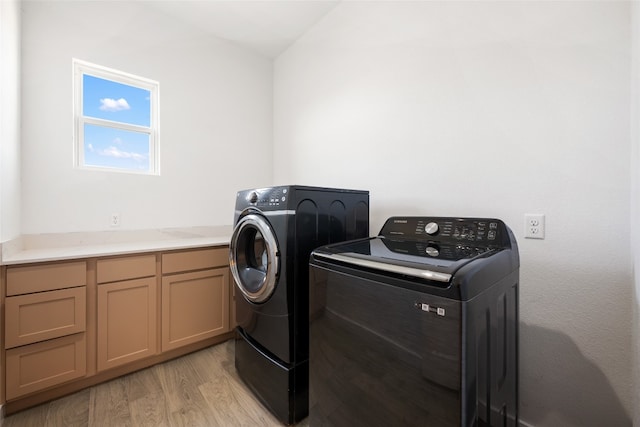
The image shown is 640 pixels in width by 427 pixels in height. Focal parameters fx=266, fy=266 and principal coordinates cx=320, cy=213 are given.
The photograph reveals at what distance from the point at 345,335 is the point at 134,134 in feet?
8.24

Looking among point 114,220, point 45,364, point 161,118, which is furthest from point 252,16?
point 45,364

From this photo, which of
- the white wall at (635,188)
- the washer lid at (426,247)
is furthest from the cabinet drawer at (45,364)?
the white wall at (635,188)

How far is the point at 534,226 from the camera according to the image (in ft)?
4.16

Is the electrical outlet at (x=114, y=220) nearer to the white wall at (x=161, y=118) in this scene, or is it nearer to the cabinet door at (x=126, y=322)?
the white wall at (x=161, y=118)

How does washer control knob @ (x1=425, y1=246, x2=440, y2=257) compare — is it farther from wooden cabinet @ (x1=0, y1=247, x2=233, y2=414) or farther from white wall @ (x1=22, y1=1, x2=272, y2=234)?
white wall @ (x1=22, y1=1, x2=272, y2=234)

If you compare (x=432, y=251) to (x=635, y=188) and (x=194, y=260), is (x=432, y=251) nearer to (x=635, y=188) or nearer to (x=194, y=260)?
(x=635, y=188)

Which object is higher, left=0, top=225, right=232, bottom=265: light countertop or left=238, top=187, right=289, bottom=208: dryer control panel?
left=238, top=187, right=289, bottom=208: dryer control panel

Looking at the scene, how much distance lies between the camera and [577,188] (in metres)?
1.16

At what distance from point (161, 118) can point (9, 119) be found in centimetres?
96

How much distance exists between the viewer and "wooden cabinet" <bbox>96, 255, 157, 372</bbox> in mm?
1716

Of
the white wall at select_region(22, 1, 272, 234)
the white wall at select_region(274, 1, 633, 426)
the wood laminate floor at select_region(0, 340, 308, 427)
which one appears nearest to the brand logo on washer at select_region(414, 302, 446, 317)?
the white wall at select_region(274, 1, 633, 426)

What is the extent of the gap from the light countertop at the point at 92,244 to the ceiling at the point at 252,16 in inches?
76.3

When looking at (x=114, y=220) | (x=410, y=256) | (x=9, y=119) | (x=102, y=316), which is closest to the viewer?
(x=410, y=256)

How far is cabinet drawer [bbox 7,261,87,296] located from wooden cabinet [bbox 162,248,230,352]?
47cm
